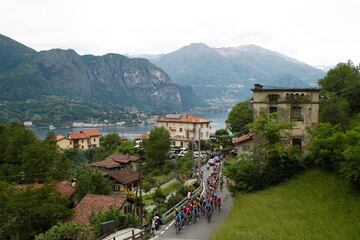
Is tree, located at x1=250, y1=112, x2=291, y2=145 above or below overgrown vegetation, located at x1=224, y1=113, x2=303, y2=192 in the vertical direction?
above

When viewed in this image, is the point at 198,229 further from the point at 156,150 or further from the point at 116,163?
the point at 116,163

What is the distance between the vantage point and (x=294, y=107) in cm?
3869

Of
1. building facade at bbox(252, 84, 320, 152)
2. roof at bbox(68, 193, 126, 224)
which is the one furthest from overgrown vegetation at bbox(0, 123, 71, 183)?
building facade at bbox(252, 84, 320, 152)

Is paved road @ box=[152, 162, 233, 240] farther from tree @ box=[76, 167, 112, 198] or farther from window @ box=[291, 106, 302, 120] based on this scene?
tree @ box=[76, 167, 112, 198]

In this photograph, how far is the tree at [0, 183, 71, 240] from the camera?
3095 centimetres

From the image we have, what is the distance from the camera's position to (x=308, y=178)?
108 feet

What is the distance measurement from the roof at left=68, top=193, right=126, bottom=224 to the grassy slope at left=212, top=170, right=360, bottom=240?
10.8 m

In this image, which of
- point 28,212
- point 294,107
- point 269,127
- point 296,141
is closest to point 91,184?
point 28,212

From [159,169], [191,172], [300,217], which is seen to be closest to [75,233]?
[300,217]

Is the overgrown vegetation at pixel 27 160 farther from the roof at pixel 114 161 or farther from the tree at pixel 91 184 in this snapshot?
the roof at pixel 114 161

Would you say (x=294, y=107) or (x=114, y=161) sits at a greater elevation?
(x=294, y=107)

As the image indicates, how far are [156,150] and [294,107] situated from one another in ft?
112

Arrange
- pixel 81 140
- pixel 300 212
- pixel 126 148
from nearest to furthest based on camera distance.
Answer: pixel 300 212 < pixel 126 148 < pixel 81 140

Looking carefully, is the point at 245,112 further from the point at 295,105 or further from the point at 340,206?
the point at 340,206
